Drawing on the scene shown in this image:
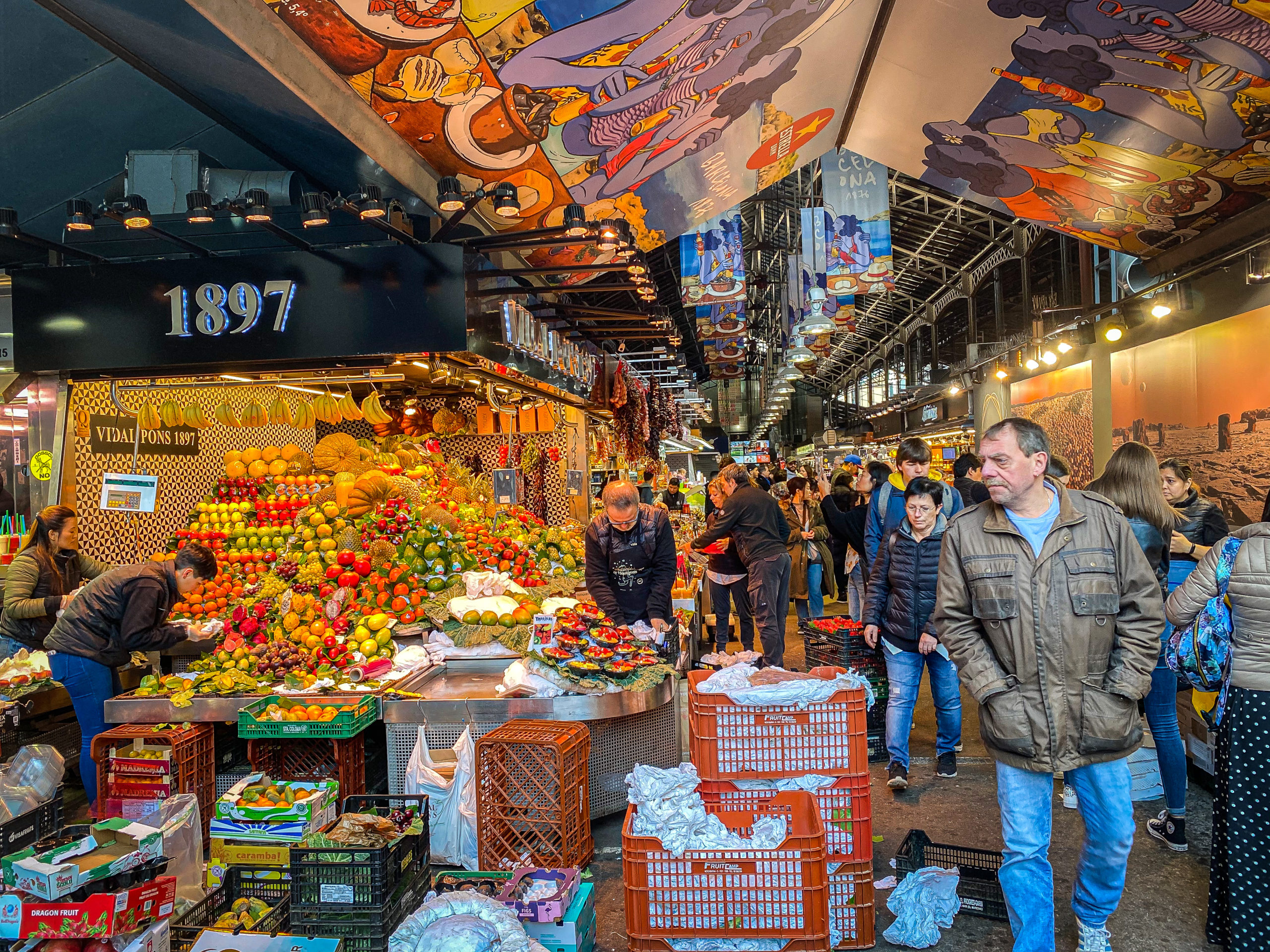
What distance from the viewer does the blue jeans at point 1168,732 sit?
12.2ft

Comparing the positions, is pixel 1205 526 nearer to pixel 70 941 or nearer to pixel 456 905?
pixel 456 905

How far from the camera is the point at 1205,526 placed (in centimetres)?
443

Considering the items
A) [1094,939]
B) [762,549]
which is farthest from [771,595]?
[1094,939]

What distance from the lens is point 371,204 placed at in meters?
4.09

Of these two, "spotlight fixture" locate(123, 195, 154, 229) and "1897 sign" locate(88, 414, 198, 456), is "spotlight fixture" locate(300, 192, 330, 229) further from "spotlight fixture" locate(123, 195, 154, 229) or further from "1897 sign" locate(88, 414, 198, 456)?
"1897 sign" locate(88, 414, 198, 456)

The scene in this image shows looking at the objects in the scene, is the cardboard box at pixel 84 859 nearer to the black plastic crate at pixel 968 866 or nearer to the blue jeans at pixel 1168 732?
the black plastic crate at pixel 968 866

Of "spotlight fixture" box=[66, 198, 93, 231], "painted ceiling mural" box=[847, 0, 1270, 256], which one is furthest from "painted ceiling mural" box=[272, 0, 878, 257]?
"spotlight fixture" box=[66, 198, 93, 231]

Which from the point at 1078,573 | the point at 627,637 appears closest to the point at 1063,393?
the point at 627,637

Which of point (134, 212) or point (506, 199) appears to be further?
point (506, 199)

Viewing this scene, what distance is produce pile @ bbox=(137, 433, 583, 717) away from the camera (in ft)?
15.4

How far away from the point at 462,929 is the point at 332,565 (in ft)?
12.3

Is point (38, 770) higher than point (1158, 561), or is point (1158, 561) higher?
point (1158, 561)

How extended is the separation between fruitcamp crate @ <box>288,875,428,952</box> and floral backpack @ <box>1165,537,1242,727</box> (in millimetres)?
2957

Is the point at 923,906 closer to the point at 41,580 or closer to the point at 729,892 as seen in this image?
the point at 729,892
